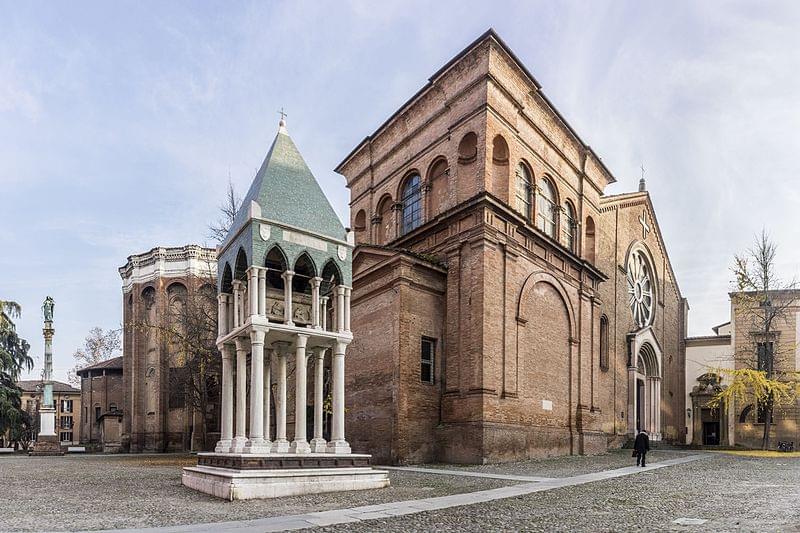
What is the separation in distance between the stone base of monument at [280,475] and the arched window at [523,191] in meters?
12.9

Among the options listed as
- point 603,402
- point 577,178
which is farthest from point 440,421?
point 577,178

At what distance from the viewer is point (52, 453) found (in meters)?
34.9

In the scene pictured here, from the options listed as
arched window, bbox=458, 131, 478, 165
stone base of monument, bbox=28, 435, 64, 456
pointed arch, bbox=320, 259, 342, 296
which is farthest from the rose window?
stone base of monument, bbox=28, 435, 64, 456

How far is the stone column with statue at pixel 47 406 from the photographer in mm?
35062

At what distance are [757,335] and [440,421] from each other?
26.2 m

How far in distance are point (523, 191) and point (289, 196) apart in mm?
12187

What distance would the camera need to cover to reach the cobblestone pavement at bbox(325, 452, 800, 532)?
27.5 feet

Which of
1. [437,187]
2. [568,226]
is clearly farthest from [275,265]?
[568,226]

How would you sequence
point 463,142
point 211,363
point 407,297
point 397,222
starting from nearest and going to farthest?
point 407,297, point 463,142, point 211,363, point 397,222

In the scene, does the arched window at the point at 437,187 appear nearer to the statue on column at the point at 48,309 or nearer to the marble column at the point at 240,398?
the marble column at the point at 240,398

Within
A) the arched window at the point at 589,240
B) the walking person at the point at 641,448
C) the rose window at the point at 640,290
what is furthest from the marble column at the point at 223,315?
the rose window at the point at 640,290

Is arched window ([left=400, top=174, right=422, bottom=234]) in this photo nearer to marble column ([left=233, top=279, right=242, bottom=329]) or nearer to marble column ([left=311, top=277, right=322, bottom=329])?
marble column ([left=311, top=277, right=322, bottom=329])

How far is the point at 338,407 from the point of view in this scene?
14070 millimetres

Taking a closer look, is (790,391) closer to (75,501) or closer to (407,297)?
(407,297)
